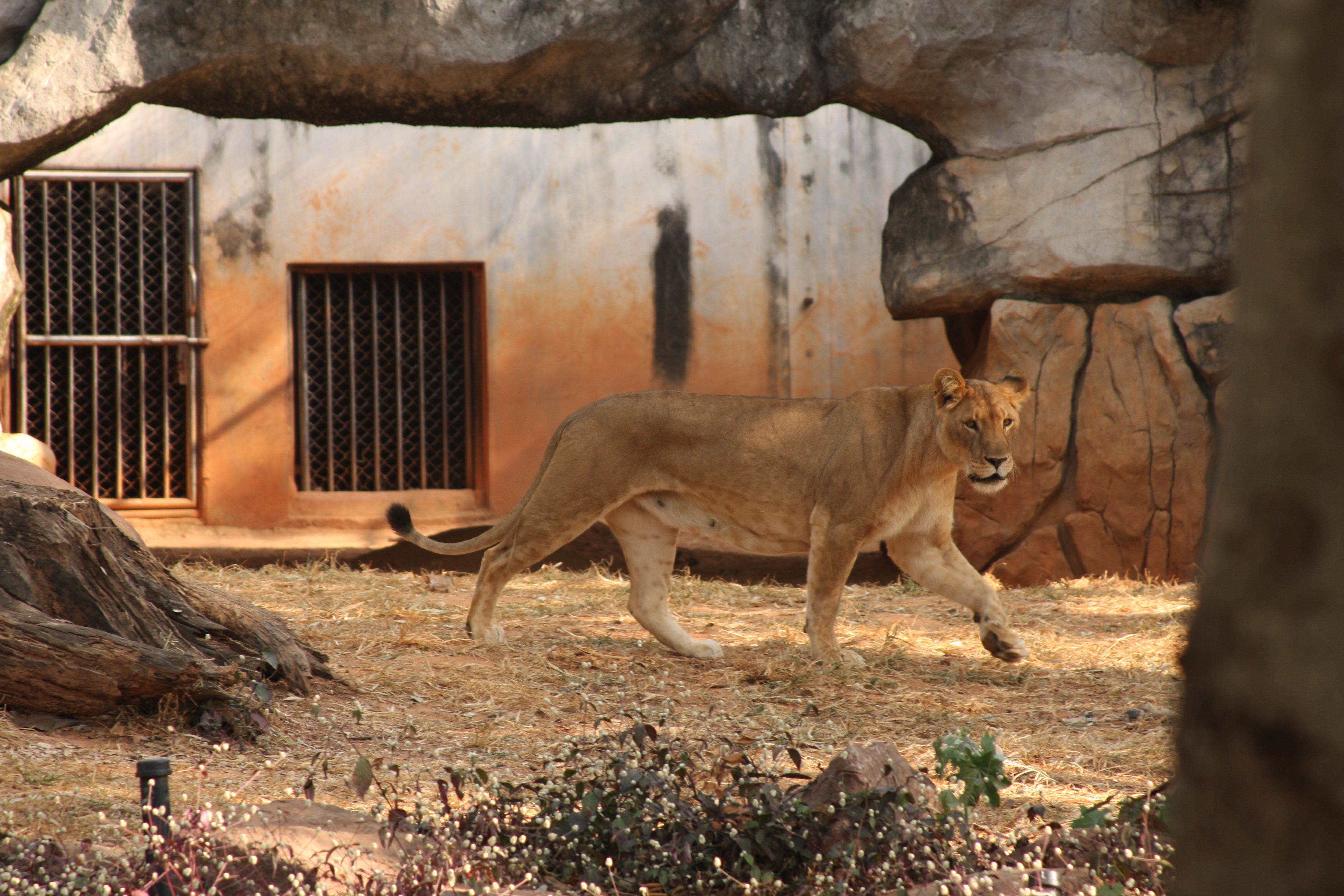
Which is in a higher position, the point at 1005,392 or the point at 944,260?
the point at 944,260

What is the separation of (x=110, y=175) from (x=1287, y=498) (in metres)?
9.83

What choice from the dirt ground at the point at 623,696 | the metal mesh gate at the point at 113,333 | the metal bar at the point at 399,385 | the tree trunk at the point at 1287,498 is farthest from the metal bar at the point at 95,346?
the tree trunk at the point at 1287,498

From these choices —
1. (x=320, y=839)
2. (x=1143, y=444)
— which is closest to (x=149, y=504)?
(x=1143, y=444)

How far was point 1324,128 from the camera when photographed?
629 mm

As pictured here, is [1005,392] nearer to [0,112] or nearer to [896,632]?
[896,632]

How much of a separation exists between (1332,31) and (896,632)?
5.28 m

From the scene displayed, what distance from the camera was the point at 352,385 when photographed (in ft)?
30.7

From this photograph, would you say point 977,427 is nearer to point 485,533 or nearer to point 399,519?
point 485,533

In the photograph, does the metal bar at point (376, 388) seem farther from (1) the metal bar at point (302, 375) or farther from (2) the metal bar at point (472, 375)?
(2) the metal bar at point (472, 375)

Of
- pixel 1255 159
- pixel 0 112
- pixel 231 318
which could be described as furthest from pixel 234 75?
pixel 1255 159

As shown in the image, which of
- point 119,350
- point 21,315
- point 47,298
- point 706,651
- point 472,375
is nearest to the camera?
point 706,651

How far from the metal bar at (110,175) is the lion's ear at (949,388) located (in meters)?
6.60

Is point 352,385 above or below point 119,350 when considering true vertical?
below

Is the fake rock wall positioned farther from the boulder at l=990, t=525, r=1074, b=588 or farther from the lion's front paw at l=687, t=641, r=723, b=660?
the lion's front paw at l=687, t=641, r=723, b=660
